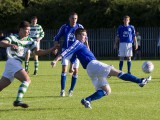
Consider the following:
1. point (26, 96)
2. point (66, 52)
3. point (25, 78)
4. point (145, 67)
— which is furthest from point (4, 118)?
point (145, 67)

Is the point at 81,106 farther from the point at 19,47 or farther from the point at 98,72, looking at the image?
the point at 19,47

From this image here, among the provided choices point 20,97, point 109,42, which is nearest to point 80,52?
point 20,97

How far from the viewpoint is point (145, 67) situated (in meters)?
12.7

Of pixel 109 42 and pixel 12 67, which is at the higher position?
pixel 12 67

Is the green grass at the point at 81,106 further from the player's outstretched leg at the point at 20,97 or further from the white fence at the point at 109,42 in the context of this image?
the white fence at the point at 109,42

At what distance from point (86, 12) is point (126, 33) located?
76.3 ft

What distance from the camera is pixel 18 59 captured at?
10.4 meters

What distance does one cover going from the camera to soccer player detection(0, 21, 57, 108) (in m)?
10.3

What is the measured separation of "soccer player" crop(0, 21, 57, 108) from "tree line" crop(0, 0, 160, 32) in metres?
31.4

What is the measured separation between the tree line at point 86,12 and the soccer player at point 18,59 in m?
31.4

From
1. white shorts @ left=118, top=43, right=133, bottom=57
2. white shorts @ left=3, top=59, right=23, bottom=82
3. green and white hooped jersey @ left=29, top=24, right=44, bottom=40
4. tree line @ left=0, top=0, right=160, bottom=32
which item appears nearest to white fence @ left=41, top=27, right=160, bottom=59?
tree line @ left=0, top=0, right=160, bottom=32

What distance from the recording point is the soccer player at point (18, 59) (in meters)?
10.3

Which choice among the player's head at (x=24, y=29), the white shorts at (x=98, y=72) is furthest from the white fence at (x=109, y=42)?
the player's head at (x=24, y=29)

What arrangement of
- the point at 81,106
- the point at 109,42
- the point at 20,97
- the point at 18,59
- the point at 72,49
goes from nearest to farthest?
the point at 20,97, the point at 18,59, the point at 72,49, the point at 81,106, the point at 109,42
